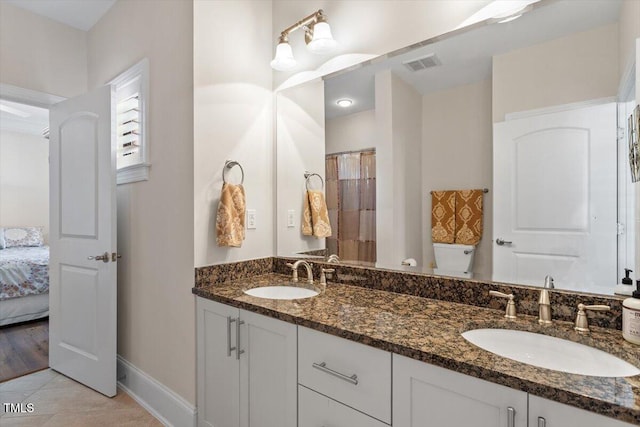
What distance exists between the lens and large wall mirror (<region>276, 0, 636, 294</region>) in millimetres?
1104

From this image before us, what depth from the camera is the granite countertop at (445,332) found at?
712 millimetres

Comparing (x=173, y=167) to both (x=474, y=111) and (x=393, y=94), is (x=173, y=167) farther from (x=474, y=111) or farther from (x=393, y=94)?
(x=474, y=111)

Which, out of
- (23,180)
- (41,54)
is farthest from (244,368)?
(23,180)

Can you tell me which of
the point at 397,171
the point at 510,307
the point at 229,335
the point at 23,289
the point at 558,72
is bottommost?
the point at 23,289

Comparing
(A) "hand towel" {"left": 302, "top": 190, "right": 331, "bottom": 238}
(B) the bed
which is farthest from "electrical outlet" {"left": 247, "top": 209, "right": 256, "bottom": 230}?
(B) the bed

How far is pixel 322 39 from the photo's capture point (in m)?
1.69

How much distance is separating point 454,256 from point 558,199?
1.45 feet

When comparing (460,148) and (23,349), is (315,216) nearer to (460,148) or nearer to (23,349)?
(460,148)

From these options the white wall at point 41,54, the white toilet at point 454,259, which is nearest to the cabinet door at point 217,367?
the white toilet at point 454,259

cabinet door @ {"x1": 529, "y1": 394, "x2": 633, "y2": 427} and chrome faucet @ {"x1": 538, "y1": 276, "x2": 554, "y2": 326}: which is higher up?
chrome faucet @ {"x1": 538, "y1": 276, "x2": 554, "y2": 326}

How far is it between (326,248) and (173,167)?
0.97m

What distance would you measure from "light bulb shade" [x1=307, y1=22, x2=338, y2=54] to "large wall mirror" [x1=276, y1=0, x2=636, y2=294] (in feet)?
0.52

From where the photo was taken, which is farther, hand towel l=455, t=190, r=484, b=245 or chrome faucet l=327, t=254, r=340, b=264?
chrome faucet l=327, t=254, r=340, b=264

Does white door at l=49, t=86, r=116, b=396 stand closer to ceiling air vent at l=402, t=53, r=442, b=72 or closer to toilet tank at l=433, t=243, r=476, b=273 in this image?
ceiling air vent at l=402, t=53, r=442, b=72
